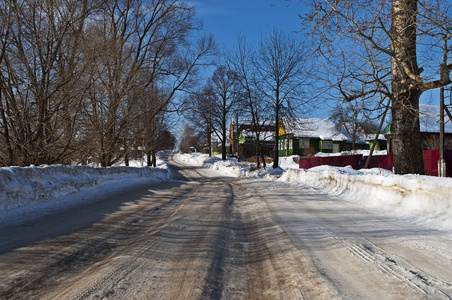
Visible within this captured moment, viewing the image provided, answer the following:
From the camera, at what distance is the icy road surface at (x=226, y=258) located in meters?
3.29

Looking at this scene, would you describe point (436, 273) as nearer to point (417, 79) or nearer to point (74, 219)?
point (417, 79)

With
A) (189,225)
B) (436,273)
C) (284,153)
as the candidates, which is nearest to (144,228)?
(189,225)

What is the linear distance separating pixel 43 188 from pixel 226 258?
259 inches

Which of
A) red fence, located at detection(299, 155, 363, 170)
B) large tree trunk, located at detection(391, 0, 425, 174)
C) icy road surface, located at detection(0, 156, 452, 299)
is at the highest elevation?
large tree trunk, located at detection(391, 0, 425, 174)

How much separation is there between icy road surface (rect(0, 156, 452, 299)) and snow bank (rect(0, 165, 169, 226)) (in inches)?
37.0

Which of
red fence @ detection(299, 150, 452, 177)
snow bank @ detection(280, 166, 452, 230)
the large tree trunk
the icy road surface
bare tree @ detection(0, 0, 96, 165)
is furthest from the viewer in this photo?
red fence @ detection(299, 150, 452, 177)

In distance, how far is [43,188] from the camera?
8797 millimetres

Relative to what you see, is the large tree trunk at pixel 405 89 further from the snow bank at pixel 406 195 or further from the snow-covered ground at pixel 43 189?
the snow-covered ground at pixel 43 189

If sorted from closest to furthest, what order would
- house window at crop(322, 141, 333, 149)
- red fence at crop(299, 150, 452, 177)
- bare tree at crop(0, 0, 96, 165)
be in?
bare tree at crop(0, 0, 96, 165)
red fence at crop(299, 150, 452, 177)
house window at crop(322, 141, 333, 149)

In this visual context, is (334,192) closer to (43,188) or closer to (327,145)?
(43,188)

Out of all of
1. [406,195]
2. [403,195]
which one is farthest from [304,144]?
[406,195]

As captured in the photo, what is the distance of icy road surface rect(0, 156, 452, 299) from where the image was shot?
10.8 feet

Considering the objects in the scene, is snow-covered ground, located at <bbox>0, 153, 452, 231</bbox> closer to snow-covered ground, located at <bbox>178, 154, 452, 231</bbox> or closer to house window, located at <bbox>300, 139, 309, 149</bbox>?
snow-covered ground, located at <bbox>178, 154, 452, 231</bbox>

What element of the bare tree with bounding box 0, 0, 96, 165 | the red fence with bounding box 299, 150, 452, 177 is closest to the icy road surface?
the bare tree with bounding box 0, 0, 96, 165
